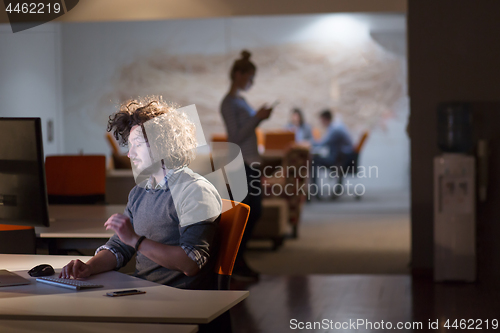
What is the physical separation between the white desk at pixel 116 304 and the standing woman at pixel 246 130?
8.81 feet

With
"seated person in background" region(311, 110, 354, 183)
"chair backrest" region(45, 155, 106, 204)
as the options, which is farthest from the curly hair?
"seated person in background" region(311, 110, 354, 183)

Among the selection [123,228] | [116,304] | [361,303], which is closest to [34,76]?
[361,303]

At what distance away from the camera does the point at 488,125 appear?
4566mm

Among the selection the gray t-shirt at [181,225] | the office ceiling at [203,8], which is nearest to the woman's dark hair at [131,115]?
the gray t-shirt at [181,225]

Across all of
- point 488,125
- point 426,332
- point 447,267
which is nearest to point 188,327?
point 426,332

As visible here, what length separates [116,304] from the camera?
1.46 metres

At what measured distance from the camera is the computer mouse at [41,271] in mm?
1781

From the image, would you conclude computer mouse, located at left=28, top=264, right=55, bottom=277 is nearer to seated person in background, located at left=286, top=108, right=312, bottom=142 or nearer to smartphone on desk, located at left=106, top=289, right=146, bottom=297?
smartphone on desk, located at left=106, top=289, right=146, bottom=297

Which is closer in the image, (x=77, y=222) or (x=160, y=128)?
(x=160, y=128)

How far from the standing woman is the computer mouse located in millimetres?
2583

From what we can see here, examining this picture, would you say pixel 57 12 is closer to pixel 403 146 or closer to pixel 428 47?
pixel 428 47

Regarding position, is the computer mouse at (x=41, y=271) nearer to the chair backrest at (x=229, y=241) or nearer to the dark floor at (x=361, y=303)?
the chair backrest at (x=229, y=241)

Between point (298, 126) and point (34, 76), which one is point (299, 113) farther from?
point (34, 76)

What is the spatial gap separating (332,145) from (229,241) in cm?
771
